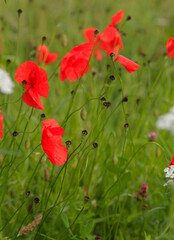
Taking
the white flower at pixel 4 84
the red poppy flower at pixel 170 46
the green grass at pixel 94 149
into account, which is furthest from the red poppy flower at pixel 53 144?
the red poppy flower at pixel 170 46

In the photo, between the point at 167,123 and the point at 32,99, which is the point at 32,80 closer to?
the point at 32,99

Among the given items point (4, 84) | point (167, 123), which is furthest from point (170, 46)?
point (4, 84)

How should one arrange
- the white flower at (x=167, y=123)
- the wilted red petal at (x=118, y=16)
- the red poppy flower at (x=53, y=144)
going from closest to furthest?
the red poppy flower at (x=53, y=144) → the white flower at (x=167, y=123) → the wilted red petal at (x=118, y=16)

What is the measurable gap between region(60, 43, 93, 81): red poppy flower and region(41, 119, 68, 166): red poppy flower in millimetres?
361

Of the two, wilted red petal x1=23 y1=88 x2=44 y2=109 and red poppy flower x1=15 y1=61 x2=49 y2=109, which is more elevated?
red poppy flower x1=15 y1=61 x2=49 y2=109

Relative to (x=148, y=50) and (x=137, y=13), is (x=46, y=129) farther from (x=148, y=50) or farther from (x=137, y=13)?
(x=137, y=13)

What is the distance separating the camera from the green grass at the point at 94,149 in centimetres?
145

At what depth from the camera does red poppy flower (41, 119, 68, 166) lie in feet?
3.91

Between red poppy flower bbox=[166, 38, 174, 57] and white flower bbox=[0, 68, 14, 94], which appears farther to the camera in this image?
red poppy flower bbox=[166, 38, 174, 57]

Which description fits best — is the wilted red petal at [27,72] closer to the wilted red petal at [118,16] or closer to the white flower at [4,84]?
the white flower at [4,84]

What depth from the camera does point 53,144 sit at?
46.9 inches

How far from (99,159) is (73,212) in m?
0.39

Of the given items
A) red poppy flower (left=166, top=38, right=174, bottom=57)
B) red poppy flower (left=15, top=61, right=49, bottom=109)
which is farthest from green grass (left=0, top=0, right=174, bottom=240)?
red poppy flower (left=15, top=61, right=49, bottom=109)

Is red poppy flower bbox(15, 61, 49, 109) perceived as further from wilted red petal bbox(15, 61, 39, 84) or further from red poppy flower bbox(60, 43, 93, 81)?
red poppy flower bbox(60, 43, 93, 81)
